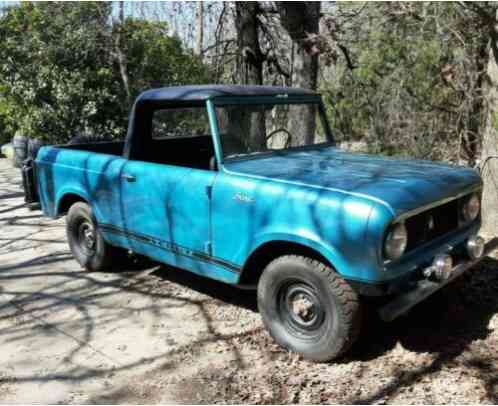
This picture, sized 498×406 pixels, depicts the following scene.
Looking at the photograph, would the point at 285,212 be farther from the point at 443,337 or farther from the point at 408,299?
the point at 443,337

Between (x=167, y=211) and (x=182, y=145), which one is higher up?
(x=182, y=145)

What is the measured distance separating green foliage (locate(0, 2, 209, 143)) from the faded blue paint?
628 cm

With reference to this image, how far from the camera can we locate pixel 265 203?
3283 millimetres

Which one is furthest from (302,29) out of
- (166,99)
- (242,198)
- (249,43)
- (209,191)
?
(242,198)

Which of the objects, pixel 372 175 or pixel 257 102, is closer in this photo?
pixel 372 175

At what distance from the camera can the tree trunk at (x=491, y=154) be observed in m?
5.45

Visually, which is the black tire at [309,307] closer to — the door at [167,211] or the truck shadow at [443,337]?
the truck shadow at [443,337]

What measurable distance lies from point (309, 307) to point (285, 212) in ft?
2.13

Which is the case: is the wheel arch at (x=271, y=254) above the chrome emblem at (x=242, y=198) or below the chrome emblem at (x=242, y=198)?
below

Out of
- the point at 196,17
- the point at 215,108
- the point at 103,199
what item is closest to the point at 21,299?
the point at 103,199

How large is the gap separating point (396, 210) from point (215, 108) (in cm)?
164

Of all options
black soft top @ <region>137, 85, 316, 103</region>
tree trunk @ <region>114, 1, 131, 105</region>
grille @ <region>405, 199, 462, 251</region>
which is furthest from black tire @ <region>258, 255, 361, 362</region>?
tree trunk @ <region>114, 1, 131, 105</region>

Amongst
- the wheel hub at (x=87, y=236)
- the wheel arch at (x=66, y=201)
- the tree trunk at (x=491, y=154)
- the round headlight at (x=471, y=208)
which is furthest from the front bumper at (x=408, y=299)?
the wheel arch at (x=66, y=201)

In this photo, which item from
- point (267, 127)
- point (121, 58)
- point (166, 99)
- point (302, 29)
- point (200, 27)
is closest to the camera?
point (166, 99)
